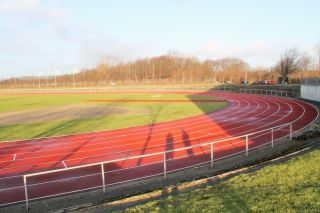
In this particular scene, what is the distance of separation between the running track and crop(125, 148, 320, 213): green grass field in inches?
178

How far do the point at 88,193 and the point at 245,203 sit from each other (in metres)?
5.37

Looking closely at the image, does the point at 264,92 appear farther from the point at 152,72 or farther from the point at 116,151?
the point at 152,72

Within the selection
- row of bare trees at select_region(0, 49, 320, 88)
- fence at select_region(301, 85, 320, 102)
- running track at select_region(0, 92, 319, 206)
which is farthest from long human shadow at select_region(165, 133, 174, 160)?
row of bare trees at select_region(0, 49, 320, 88)

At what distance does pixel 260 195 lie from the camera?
7.28m

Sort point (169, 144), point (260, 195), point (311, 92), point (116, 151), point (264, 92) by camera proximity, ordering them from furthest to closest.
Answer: point (264, 92), point (311, 92), point (169, 144), point (116, 151), point (260, 195)

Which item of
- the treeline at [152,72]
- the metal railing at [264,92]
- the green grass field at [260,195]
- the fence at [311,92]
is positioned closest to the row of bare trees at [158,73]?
the treeline at [152,72]

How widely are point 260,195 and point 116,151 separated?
10027 millimetres

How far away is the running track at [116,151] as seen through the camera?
468 inches

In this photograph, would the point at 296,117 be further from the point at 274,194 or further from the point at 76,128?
the point at 274,194

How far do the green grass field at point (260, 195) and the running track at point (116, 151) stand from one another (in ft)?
14.8

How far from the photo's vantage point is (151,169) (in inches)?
522

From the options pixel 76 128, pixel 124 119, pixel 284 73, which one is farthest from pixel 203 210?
pixel 284 73

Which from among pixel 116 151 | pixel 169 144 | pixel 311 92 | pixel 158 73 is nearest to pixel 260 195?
pixel 116 151

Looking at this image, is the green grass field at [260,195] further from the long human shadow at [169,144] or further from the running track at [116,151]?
the long human shadow at [169,144]
